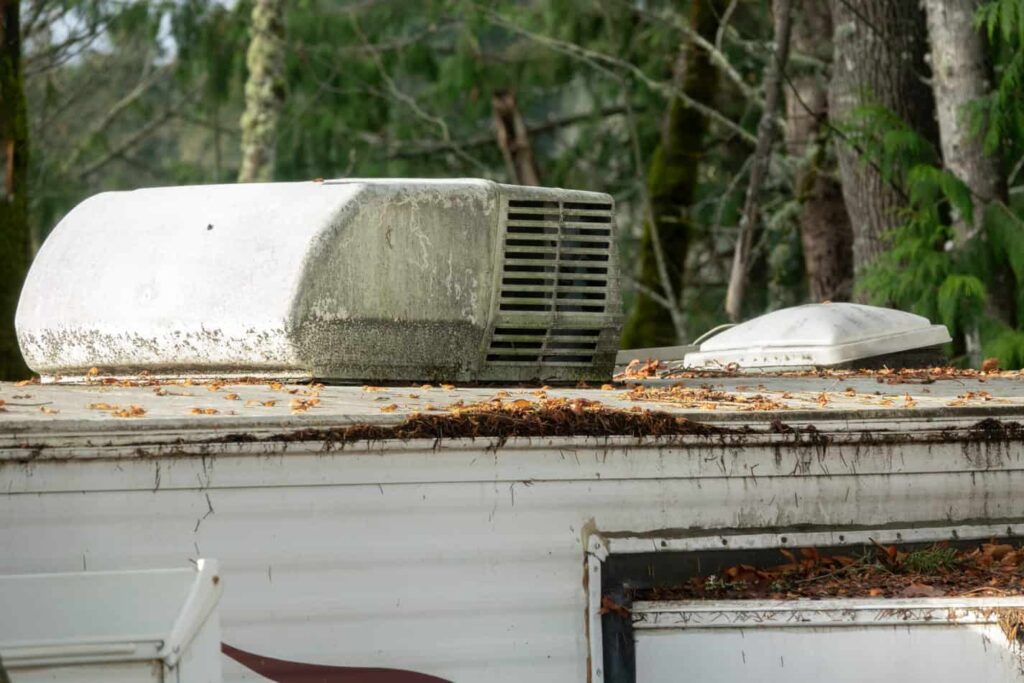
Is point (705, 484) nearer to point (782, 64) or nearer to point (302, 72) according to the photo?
point (782, 64)

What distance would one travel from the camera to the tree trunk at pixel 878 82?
1108cm

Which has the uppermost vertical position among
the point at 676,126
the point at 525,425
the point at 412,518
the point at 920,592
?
the point at 676,126

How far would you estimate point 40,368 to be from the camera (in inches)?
221

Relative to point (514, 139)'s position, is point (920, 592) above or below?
below

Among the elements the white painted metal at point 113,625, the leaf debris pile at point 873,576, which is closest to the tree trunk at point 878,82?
the leaf debris pile at point 873,576

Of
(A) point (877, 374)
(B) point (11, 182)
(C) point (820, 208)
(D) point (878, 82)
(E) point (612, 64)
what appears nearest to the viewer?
(A) point (877, 374)

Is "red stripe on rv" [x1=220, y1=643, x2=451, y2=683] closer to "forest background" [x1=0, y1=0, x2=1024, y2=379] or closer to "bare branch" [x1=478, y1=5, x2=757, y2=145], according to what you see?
"forest background" [x1=0, y1=0, x2=1024, y2=379]

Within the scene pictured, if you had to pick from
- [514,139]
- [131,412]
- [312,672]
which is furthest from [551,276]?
[514,139]

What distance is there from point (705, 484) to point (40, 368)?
2822 mm

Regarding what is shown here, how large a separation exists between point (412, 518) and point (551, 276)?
1.72m

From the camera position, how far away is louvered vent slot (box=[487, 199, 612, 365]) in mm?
5230

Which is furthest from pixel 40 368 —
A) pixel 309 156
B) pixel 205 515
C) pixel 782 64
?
pixel 309 156

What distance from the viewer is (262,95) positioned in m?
15.6

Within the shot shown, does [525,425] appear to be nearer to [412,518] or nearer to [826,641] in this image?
[412,518]
